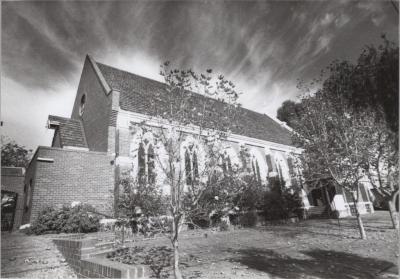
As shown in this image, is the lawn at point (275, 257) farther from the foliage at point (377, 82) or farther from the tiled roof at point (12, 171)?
the tiled roof at point (12, 171)

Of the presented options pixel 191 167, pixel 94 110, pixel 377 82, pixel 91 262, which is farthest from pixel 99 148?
pixel 377 82

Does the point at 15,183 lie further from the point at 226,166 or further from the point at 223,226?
the point at 226,166

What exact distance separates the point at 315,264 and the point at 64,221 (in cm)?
977

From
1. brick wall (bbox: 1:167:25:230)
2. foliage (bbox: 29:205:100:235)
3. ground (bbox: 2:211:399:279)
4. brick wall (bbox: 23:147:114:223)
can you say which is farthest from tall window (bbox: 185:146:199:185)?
brick wall (bbox: 1:167:25:230)

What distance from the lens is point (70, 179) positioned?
12.7 metres

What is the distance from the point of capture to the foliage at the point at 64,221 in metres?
10.7

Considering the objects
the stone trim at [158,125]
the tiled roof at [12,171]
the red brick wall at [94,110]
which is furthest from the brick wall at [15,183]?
the stone trim at [158,125]

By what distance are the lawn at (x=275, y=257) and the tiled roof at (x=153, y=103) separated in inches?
150

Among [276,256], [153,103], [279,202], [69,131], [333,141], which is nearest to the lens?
[153,103]

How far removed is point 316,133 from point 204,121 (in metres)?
8.37

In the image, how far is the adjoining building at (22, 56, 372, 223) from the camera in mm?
11836

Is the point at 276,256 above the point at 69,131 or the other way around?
the other way around

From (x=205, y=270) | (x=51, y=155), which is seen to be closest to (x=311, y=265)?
(x=205, y=270)

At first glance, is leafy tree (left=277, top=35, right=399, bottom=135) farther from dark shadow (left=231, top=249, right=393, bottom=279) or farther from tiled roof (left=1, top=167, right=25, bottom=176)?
tiled roof (left=1, top=167, right=25, bottom=176)
